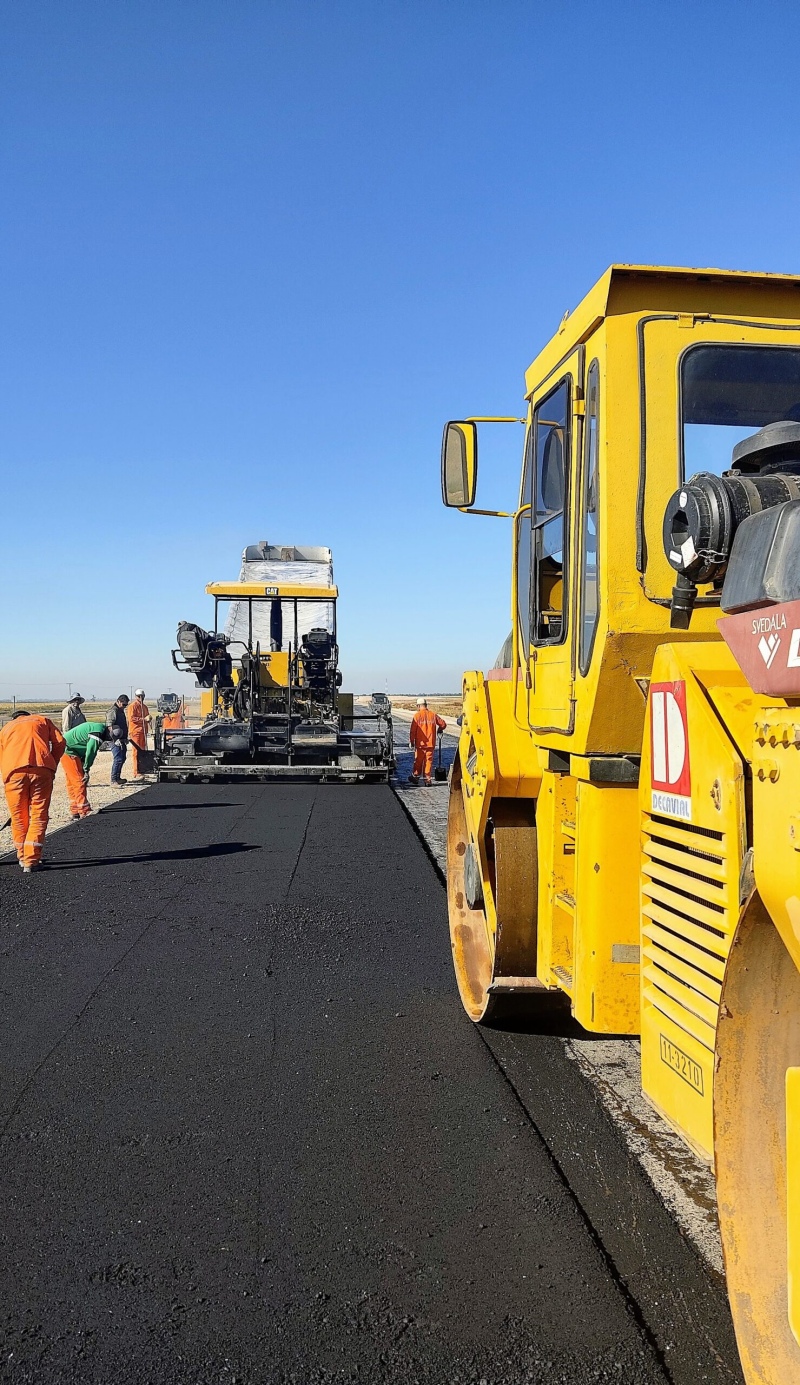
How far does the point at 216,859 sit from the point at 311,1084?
5.87m

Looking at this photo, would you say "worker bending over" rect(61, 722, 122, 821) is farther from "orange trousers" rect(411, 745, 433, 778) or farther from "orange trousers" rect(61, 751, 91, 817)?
"orange trousers" rect(411, 745, 433, 778)

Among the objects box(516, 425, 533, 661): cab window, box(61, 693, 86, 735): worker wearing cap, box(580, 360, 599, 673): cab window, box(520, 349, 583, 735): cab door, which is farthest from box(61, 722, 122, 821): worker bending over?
box(580, 360, 599, 673): cab window

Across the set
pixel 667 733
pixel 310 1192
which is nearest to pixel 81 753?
pixel 310 1192

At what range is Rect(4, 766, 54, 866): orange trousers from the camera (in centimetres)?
940

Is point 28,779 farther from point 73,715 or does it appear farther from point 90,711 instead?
point 90,711

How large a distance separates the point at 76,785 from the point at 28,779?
4.15 m

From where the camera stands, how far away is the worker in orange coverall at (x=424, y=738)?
60.5ft

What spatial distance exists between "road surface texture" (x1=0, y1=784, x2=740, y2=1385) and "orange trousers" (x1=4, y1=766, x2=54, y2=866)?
121 inches

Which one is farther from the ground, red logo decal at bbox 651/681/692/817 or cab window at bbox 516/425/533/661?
cab window at bbox 516/425/533/661

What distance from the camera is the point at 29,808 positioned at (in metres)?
9.48

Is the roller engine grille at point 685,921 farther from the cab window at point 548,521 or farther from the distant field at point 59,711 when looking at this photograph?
the distant field at point 59,711

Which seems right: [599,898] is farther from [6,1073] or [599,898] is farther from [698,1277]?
[6,1073]

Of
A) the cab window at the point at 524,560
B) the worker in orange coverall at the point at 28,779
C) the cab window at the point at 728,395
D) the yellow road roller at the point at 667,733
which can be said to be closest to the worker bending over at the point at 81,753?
the worker in orange coverall at the point at 28,779

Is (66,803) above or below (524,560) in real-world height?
below
